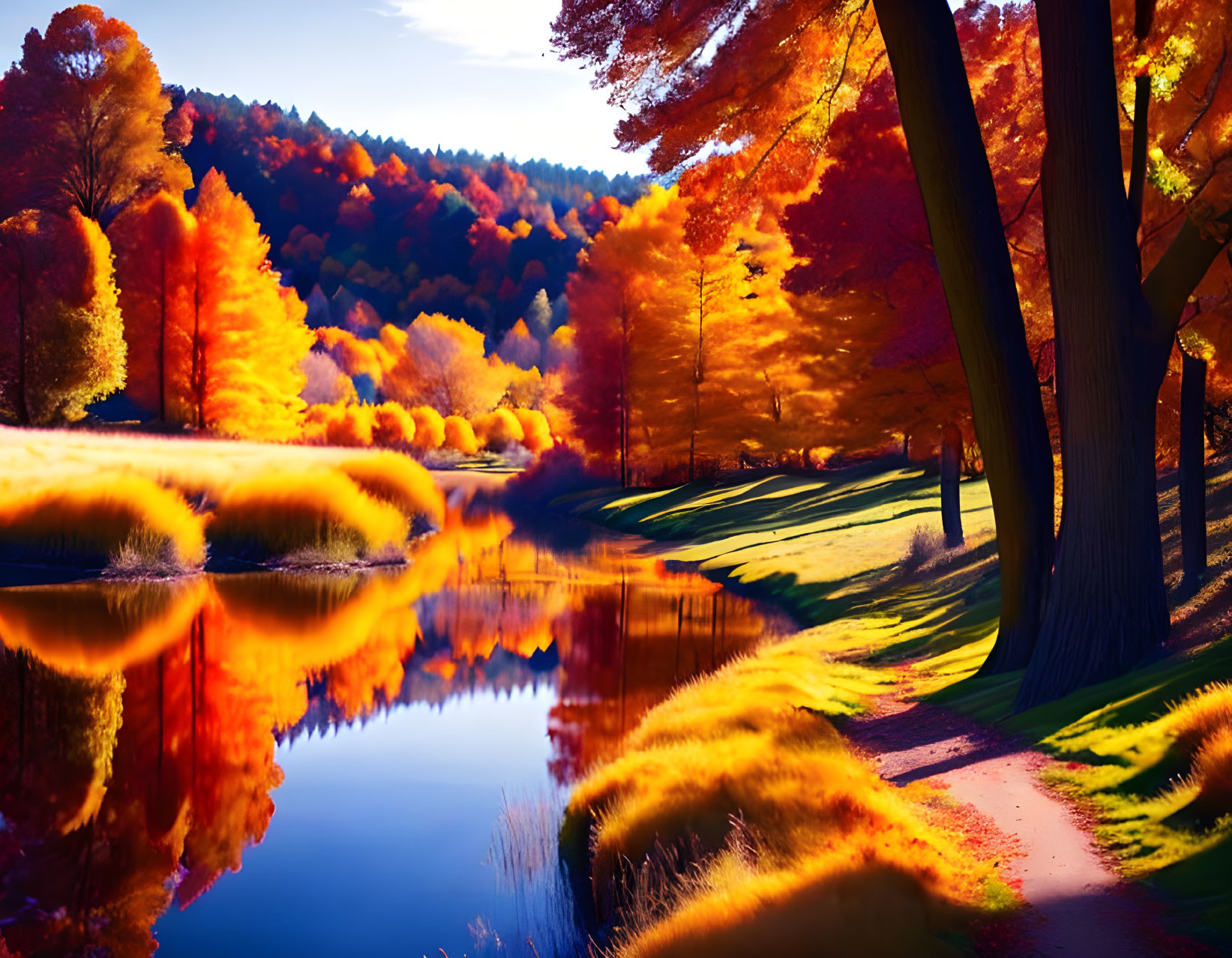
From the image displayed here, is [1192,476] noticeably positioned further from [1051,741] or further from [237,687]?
[237,687]

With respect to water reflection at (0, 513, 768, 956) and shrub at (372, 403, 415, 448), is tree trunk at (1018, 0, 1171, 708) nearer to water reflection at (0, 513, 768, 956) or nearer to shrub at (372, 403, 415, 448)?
water reflection at (0, 513, 768, 956)

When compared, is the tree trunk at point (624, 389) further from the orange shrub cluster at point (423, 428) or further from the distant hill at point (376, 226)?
the distant hill at point (376, 226)

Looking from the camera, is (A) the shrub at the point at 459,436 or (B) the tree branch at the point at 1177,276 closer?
(B) the tree branch at the point at 1177,276

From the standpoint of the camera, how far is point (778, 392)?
35.3 metres

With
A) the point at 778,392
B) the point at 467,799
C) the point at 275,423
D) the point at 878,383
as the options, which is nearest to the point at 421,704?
the point at 467,799

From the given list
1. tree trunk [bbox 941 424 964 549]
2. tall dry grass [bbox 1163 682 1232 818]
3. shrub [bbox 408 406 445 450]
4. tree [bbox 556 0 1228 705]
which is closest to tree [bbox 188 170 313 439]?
shrub [bbox 408 406 445 450]

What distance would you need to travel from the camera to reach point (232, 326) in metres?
37.9

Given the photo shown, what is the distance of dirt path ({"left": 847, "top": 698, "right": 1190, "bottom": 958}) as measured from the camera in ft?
15.7

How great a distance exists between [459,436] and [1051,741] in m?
62.1

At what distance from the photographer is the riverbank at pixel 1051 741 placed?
17.1ft

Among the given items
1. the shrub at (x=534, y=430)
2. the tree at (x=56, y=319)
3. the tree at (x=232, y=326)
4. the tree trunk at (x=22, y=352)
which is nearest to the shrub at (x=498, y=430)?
the shrub at (x=534, y=430)

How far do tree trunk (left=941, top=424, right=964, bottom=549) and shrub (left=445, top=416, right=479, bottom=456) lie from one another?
51.0m

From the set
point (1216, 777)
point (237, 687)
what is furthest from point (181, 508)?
point (1216, 777)

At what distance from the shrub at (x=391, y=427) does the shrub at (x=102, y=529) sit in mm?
40105
